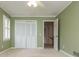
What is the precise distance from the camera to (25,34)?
21.2ft

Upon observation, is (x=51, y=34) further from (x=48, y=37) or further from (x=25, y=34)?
(x=25, y=34)

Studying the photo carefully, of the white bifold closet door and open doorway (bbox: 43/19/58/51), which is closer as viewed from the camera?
the white bifold closet door

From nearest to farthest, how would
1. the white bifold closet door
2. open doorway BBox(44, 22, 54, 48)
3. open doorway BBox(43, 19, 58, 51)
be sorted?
the white bifold closet door → open doorway BBox(43, 19, 58, 51) → open doorway BBox(44, 22, 54, 48)

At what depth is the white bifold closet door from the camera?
5781 mm

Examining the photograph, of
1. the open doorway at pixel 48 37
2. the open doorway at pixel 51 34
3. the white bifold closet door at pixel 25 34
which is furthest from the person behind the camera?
the open doorway at pixel 48 37

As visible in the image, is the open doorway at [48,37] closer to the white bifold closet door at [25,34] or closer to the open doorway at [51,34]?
the open doorway at [51,34]

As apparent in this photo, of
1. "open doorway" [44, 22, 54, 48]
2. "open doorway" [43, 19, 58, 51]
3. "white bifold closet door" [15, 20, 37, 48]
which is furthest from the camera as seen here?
"open doorway" [44, 22, 54, 48]

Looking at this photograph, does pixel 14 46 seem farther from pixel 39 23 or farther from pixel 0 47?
pixel 39 23

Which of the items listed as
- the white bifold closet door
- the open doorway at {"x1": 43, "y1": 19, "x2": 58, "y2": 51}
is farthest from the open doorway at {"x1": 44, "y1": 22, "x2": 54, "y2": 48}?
the white bifold closet door

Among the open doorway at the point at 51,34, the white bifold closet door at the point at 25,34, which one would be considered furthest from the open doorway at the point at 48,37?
the white bifold closet door at the point at 25,34

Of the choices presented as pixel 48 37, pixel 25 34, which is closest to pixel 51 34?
pixel 48 37

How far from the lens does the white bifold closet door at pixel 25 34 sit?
19.0ft

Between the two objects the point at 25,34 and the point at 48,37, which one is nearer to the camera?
the point at 25,34

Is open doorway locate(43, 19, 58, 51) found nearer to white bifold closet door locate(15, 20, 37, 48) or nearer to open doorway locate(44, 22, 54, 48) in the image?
open doorway locate(44, 22, 54, 48)
